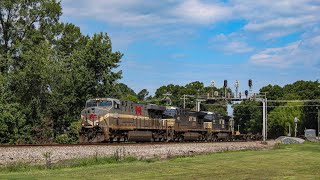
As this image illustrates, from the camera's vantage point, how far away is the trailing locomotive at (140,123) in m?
32.4

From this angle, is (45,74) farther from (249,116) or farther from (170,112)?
(249,116)

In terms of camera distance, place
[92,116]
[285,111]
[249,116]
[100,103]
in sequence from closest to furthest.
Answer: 1. [92,116]
2. [100,103]
3. [285,111]
4. [249,116]

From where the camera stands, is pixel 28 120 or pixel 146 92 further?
pixel 146 92

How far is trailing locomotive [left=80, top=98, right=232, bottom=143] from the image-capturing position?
3241 cm

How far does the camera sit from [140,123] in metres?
37.9

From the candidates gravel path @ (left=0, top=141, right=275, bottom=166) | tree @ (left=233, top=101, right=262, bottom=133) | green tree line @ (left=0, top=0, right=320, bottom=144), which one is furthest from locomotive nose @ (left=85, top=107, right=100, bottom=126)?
tree @ (left=233, top=101, right=262, bottom=133)

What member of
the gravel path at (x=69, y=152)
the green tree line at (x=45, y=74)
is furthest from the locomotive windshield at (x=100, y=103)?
the green tree line at (x=45, y=74)

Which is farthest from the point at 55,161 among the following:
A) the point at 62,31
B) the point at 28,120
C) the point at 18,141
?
the point at 62,31

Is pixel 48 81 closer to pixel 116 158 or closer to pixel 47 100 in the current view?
pixel 47 100

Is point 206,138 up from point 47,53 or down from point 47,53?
down

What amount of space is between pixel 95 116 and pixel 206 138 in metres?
24.2

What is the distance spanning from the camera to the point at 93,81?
50875mm

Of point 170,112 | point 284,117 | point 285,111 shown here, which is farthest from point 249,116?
point 170,112

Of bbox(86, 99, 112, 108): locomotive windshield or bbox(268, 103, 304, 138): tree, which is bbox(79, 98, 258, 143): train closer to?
bbox(86, 99, 112, 108): locomotive windshield
